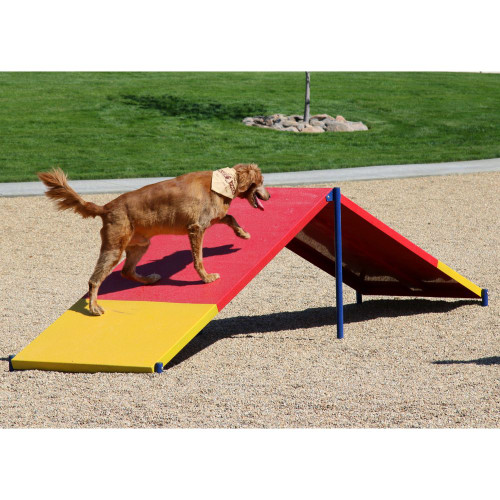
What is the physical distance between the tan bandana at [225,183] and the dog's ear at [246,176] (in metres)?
0.04

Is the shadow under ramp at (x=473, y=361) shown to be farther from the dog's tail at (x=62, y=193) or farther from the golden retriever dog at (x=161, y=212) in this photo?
the dog's tail at (x=62, y=193)

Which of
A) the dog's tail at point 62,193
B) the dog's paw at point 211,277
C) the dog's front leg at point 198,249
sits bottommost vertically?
the dog's paw at point 211,277

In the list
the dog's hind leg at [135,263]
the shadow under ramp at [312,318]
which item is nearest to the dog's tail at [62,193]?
the dog's hind leg at [135,263]

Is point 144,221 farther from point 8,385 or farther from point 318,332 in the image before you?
point 318,332

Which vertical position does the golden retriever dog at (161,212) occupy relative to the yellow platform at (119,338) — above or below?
above

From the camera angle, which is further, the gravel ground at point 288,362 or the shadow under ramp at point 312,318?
the shadow under ramp at point 312,318

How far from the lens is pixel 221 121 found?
21766 millimetres

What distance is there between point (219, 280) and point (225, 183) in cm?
74

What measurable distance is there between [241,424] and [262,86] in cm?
2184

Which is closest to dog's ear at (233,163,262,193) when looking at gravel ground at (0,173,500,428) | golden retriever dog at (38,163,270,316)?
golden retriever dog at (38,163,270,316)

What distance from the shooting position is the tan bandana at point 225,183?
6.31 m

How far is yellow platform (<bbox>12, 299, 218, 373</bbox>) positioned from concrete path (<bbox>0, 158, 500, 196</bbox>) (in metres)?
8.35

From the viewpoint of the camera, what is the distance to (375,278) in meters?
8.30

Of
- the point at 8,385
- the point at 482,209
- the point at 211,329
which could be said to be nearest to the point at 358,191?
the point at 482,209
